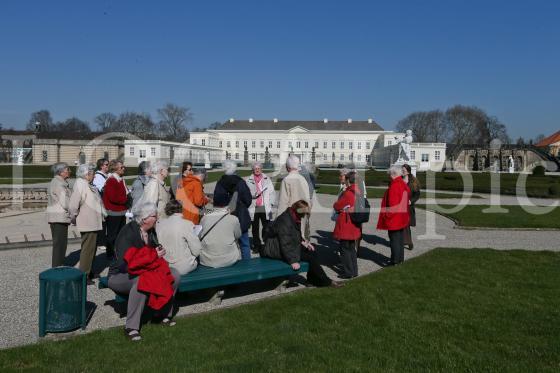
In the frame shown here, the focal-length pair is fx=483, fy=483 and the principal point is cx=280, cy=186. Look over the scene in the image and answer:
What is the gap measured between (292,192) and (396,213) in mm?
1712

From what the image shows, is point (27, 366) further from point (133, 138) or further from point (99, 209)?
point (133, 138)

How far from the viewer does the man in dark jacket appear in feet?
25.0

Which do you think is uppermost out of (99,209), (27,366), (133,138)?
(133,138)

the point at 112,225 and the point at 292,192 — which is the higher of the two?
the point at 292,192

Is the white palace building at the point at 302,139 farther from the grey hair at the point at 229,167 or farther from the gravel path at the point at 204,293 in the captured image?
the grey hair at the point at 229,167

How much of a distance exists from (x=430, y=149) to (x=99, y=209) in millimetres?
77364

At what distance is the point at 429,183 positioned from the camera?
28.8 meters

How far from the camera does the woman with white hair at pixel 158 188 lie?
7062 mm

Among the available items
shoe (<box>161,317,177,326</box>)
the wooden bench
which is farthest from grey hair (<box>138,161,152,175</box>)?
shoe (<box>161,317,177,326</box>)

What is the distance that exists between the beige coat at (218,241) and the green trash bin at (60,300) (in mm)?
1611

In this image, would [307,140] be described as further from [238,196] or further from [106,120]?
[238,196]

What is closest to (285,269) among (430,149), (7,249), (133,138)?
(7,249)

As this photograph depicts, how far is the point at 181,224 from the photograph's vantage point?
5.60 m

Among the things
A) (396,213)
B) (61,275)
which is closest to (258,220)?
(396,213)
